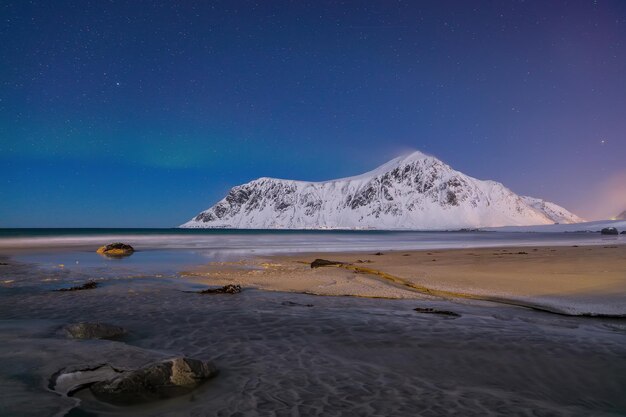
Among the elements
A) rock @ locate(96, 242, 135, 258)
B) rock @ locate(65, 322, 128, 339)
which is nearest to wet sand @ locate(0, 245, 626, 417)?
rock @ locate(65, 322, 128, 339)

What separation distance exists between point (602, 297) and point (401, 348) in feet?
25.8

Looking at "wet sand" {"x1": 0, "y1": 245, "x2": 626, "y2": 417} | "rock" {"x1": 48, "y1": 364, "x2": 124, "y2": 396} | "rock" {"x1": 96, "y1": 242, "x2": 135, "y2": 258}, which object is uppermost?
"rock" {"x1": 96, "y1": 242, "x2": 135, "y2": 258}

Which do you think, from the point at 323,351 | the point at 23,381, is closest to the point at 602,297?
the point at 323,351

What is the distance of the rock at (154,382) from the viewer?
4.93 meters

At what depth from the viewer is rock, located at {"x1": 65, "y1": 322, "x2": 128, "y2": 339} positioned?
7661 millimetres

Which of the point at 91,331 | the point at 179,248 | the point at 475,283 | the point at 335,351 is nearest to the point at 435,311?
the point at 335,351

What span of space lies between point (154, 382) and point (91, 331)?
3.42 metres

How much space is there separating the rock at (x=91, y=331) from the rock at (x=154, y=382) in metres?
A: 2.94

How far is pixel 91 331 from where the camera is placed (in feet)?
25.5

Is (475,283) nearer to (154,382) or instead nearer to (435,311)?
(435,311)

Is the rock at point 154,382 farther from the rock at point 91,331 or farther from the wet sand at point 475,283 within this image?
the wet sand at point 475,283

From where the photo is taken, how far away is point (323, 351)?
23.2 ft

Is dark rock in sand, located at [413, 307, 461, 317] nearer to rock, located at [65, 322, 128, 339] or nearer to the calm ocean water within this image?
rock, located at [65, 322, 128, 339]

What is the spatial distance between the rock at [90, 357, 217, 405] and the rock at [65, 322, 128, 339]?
2.94 metres
